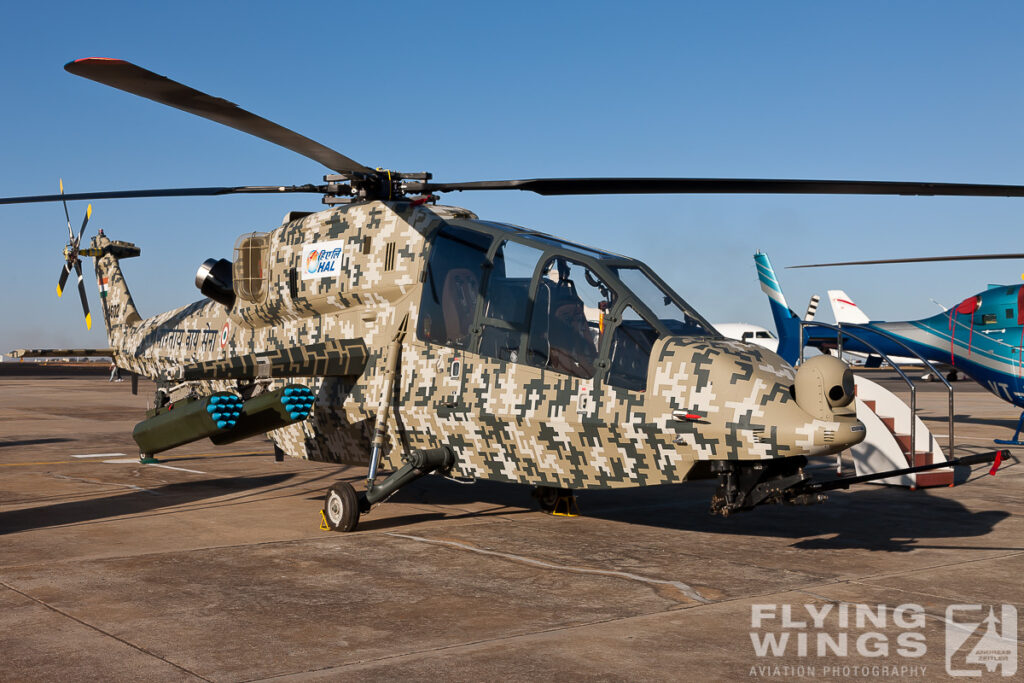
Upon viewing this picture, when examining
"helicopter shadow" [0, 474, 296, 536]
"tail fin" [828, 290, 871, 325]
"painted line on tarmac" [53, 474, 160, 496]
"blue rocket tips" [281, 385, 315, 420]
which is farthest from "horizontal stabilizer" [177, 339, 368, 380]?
"tail fin" [828, 290, 871, 325]

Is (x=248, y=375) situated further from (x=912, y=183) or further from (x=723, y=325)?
(x=723, y=325)

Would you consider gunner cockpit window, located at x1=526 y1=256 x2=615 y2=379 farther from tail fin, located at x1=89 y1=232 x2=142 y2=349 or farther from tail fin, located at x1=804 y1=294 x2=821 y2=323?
tail fin, located at x1=804 y1=294 x2=821 y2=323

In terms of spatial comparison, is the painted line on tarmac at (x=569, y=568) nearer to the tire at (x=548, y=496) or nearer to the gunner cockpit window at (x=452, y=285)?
the gunner cockpit window at (x=452, y=285)

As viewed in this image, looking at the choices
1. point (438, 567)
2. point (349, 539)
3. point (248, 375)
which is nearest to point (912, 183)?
point (438, 567)

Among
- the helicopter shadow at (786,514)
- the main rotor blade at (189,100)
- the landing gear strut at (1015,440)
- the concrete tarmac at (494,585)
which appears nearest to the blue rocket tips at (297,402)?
the concrete tarmac at (494,585)

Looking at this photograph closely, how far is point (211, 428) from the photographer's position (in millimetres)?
9383

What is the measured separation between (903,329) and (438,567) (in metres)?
19.4

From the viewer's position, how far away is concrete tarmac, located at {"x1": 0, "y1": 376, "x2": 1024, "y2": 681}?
529cm

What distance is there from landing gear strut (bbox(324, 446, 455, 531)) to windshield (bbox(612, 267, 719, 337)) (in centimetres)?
245

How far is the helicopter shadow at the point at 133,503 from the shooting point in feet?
31.8

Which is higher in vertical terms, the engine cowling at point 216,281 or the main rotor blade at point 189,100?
the main rotor blade at point 189,100

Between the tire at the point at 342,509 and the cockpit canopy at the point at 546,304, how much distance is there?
66.1 inches

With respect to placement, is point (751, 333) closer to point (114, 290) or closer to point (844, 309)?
point (844, 309)

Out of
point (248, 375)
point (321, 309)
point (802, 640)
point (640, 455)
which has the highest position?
point (321, 309)
